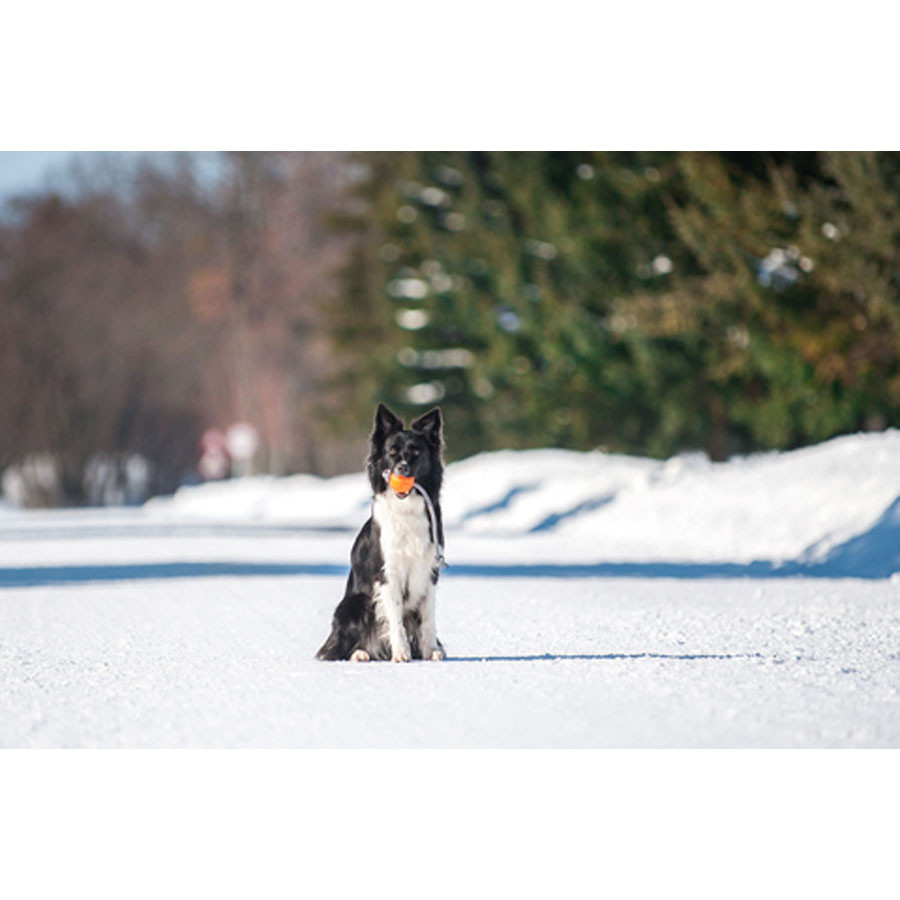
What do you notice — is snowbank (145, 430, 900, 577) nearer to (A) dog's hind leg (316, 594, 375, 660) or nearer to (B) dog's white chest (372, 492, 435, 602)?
(A) dog's hind leg (316, 594, 375, 660)

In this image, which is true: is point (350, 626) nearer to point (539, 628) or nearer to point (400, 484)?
point (400, 484)

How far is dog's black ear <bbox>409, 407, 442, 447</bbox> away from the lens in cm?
959

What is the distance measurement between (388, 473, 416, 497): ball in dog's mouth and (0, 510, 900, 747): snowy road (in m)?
1.07

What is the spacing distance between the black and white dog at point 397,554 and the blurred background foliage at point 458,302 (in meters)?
17.5

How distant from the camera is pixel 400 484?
9352 mm

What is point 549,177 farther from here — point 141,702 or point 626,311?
point 141,702

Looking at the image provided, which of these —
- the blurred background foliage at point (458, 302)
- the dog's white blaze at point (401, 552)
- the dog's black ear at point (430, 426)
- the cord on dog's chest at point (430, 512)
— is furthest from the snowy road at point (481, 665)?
the blurred background foliage at point (458, 302)

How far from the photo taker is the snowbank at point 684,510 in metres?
20.1

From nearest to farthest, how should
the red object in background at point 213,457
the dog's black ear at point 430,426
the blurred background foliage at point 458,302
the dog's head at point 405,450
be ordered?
the dog's head at point 405,450 < the dog's black ear at point 430,426 < the blurred background foliage at point 458,302 < the red object in background at point 213,457

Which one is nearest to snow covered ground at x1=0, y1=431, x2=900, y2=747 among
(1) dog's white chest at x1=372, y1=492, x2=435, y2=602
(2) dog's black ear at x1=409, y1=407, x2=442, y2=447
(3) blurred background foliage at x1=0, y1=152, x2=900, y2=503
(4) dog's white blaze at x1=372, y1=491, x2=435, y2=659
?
(4) dog's white blaze at x1=372, y1=491, x2=435, y2=659

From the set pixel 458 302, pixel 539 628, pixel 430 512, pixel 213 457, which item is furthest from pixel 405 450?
pixel 213 457

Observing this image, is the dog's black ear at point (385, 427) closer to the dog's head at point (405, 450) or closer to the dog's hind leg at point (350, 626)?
the dog's head at point (405, 450)

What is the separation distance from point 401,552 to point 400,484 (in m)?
0.41

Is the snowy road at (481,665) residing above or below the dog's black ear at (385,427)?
below
